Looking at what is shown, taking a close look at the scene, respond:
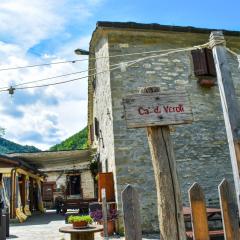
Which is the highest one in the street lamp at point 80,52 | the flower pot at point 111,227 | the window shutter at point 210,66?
the street lamp at point 80,52

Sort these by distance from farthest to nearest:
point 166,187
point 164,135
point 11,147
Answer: point 11,147 < point 164,135 < point 166,187

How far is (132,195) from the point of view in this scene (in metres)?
2.86

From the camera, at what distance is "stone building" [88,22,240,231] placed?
9289 millimetres

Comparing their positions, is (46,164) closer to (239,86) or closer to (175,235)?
(239,86)

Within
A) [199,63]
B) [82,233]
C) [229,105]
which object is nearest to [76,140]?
[199,63]

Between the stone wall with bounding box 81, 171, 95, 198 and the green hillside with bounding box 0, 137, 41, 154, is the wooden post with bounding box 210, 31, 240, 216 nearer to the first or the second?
the stone wall with bounding box 81, 171, 95, 198

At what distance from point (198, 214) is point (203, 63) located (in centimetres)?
829

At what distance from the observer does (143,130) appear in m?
9.63

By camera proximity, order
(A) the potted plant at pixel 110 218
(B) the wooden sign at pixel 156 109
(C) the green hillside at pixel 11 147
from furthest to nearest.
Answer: (C) the green hillside at pixel 11 147 → (A) the potted plant at pixel 110 218 → (B) the wooden sign at pixel 156 109

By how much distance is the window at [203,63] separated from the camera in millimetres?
10500

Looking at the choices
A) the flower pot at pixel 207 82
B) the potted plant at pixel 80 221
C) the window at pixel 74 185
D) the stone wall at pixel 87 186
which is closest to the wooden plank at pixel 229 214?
the potted plant at pixel 80 221

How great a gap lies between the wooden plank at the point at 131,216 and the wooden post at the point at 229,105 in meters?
1.33

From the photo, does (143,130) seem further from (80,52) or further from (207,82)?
(80,52)

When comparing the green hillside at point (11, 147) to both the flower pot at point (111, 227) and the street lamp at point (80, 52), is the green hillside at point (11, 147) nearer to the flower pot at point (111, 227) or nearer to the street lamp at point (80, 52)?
the street lamp at point (80, 52)
